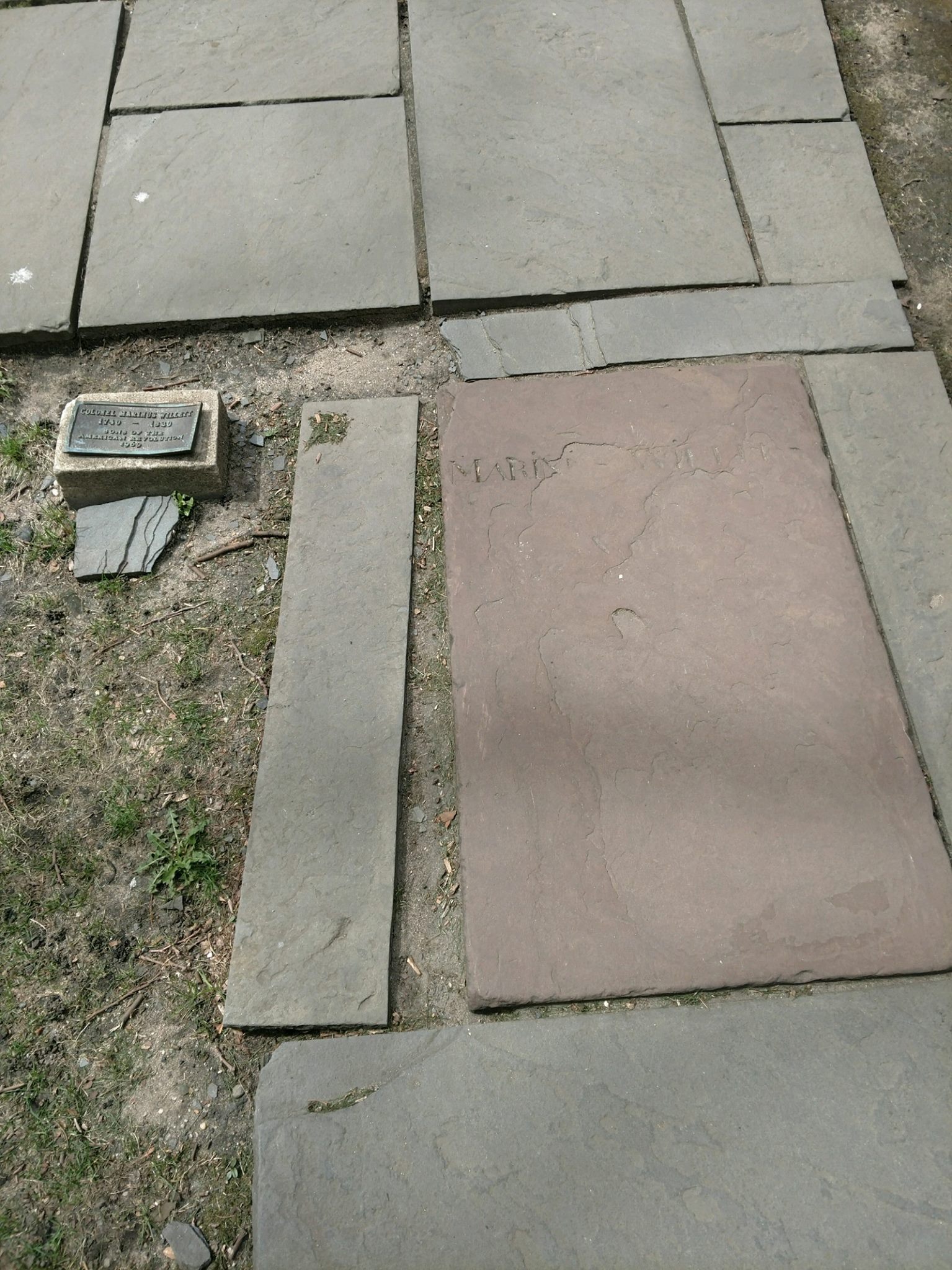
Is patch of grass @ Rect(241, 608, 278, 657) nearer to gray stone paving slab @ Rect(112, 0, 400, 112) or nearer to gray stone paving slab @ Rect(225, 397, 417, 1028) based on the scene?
gray stone paving slab @ Rect(225, 397, 417, 1028)

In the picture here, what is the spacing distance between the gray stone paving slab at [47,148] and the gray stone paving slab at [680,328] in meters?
1.13

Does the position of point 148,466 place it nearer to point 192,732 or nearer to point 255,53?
point 192,732

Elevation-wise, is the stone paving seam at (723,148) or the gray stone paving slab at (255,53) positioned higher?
the gray stone paving slab at (255,53)

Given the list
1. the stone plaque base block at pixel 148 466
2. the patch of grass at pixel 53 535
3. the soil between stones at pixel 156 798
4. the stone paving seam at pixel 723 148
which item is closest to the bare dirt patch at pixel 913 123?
the soil between stones at pixel 156 798

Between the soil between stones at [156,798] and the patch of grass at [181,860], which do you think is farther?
the patch of grass at [181,860]

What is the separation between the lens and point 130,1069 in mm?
1747

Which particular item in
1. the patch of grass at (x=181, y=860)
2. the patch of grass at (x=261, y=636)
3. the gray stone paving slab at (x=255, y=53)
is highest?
the gray stone paving slab at (x=255, y=53)

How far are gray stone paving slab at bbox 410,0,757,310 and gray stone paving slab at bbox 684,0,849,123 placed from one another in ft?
0.26

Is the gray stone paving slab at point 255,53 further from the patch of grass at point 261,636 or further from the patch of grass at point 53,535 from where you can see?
the patch of grass at point 261,636

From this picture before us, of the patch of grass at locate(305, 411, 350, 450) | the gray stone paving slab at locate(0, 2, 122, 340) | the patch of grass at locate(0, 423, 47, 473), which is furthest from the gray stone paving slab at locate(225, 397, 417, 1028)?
the gray stone paving slab at locate(0, 2, 122, 340)

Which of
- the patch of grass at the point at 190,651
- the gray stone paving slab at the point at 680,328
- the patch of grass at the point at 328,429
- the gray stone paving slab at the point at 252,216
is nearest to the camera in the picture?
the patch of grass at the point at 190,651

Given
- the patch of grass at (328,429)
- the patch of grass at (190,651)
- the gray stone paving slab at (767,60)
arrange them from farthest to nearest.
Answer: the gray stone paving slab at (767,60) → the patch of grass at (328,429) → the patch of grass at (190,651)

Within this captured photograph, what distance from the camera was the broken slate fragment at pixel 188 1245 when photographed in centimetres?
158

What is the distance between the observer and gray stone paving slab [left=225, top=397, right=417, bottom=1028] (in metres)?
1.78
